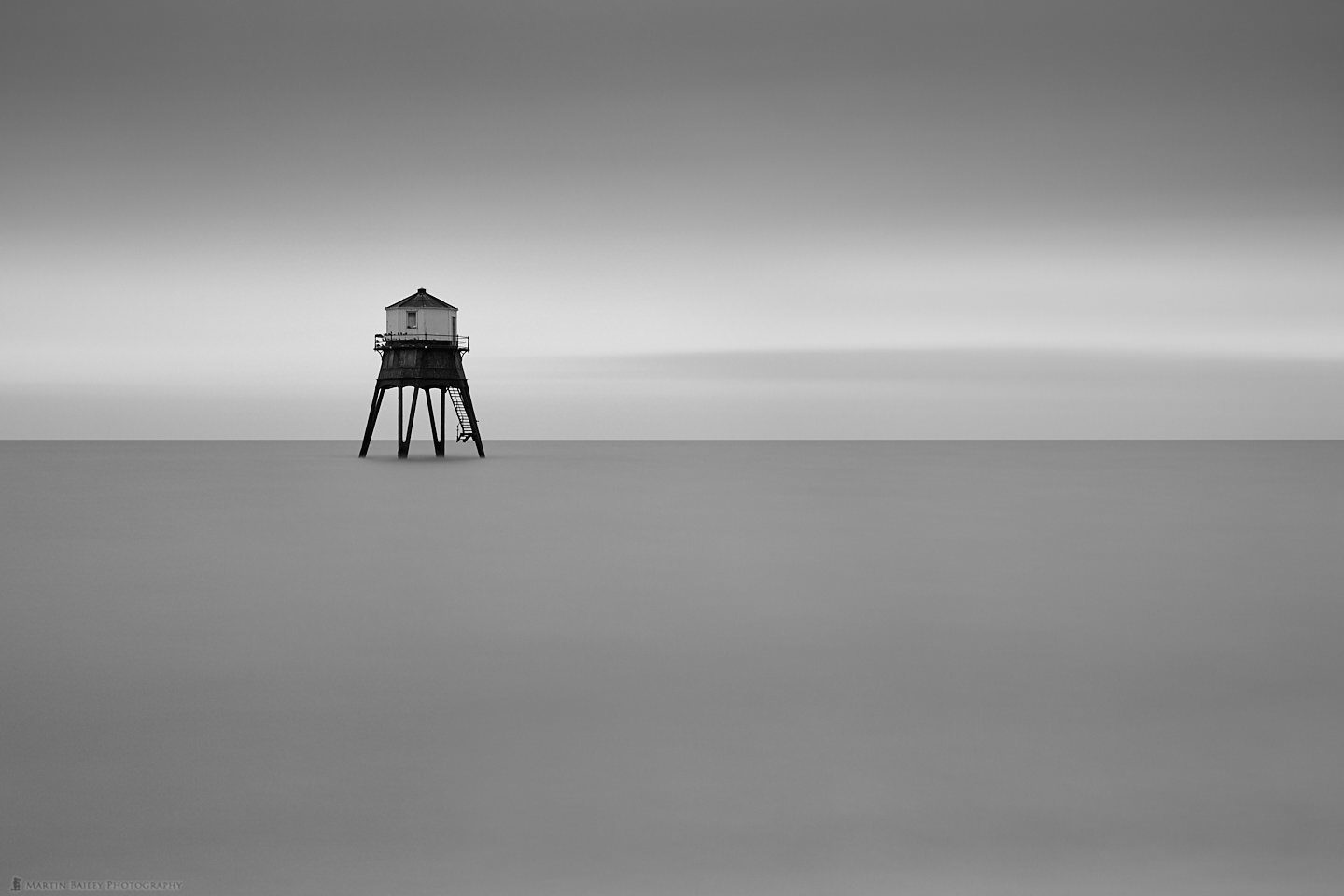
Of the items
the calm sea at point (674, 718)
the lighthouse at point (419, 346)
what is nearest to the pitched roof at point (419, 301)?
the lighthouse at point (419, 346)

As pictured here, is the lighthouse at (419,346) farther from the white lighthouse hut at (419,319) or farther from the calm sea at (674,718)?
the calm sea at (674,718)

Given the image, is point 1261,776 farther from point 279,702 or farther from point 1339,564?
point 1339,564

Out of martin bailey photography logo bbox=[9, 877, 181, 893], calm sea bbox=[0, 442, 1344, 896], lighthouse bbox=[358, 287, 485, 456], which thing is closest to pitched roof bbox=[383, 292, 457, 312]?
lighthouse bbox=[358, 287, 485, 456]

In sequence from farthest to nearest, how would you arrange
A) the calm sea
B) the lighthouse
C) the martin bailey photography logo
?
the lighthouse → the calm sea → the martin bailey photography logo

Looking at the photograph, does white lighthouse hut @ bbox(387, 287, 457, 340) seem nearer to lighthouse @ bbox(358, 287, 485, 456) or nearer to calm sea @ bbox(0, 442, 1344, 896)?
lighthouse @ bbox(358, 287, 485, 456)

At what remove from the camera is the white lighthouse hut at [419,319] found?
48.9 metres

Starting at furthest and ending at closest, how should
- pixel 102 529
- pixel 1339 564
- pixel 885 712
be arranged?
pixel 102 529
pixel 1339 564
pixel 885 712

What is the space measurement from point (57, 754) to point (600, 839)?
13.5ft

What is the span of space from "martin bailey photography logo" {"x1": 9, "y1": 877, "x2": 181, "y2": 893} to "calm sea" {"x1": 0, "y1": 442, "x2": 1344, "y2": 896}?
0.26 ft

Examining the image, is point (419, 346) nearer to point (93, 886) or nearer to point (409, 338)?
point (409, 338)

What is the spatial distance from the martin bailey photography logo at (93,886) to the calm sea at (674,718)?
8 centimetres

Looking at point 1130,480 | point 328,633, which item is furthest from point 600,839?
point 1130,480

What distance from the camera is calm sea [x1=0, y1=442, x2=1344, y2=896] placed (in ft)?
21.1

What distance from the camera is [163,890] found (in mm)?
5895
